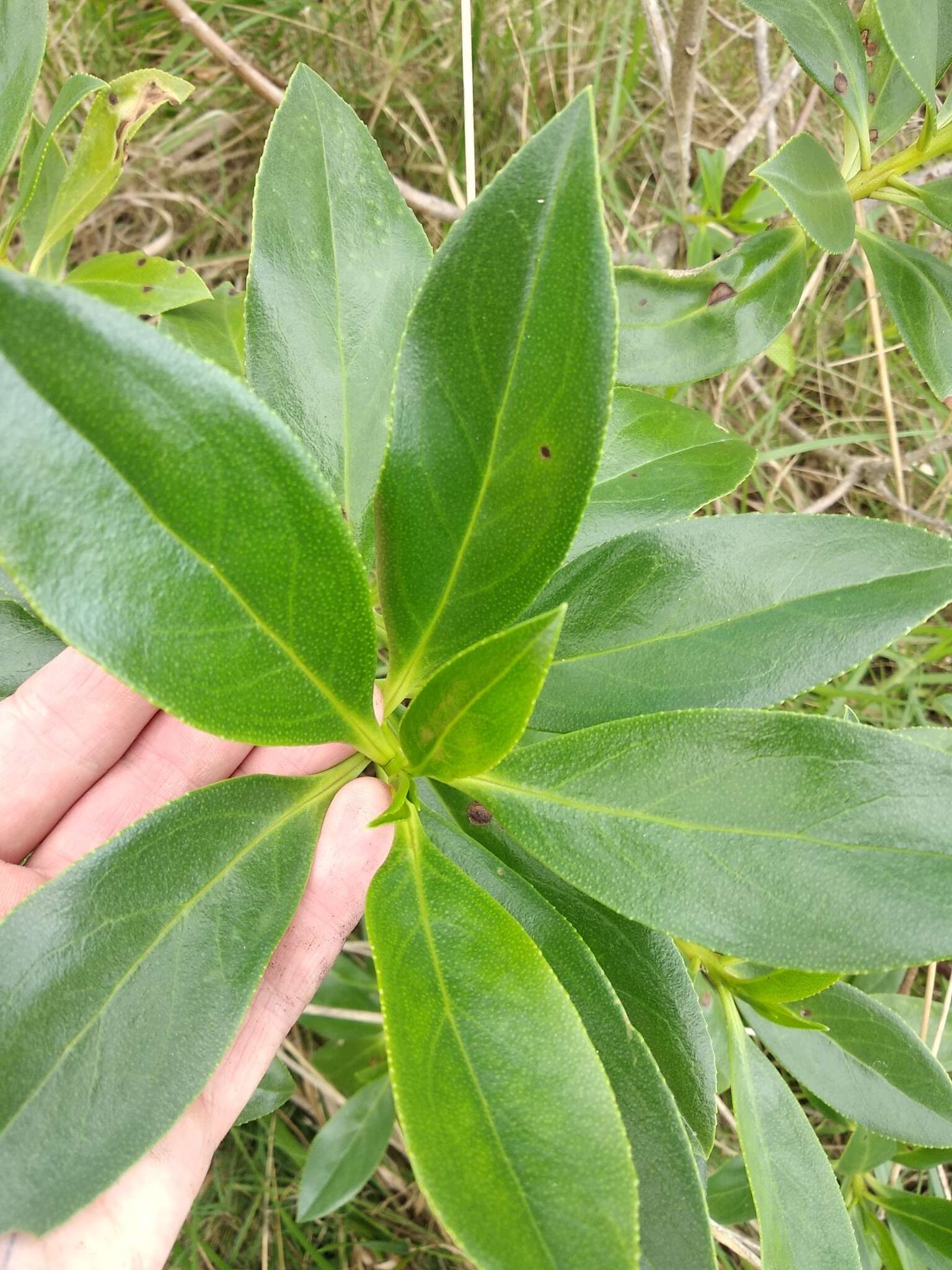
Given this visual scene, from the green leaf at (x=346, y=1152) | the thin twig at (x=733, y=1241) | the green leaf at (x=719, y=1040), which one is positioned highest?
the green leaf at (x=719, y=1040)

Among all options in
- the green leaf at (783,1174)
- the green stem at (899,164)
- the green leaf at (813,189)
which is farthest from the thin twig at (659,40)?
the green leaf at (783,1174)

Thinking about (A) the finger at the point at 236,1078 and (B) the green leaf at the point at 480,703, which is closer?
(B) the green leaf at the point at 480,703

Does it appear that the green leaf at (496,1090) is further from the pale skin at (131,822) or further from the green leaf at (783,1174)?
the green leaf at (783,1174)

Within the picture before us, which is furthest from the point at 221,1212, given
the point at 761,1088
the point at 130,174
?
the point at 130,174

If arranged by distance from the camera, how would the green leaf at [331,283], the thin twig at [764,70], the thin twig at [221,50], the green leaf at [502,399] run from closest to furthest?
the green leaf at [502,399]
the green leaf at [331,283]
the thin twig at [221,50]
the thin twig at [764,70]

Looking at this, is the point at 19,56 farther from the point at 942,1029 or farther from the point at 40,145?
the point at 942,1029

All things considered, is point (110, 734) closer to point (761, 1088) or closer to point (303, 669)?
point (303, 669)
